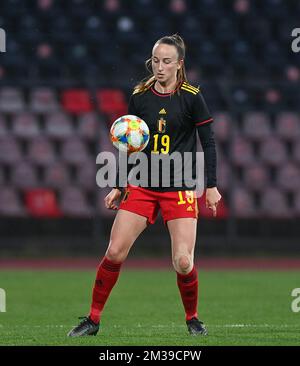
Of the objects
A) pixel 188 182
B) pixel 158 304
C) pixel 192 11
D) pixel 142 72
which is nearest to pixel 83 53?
pixel 142 72

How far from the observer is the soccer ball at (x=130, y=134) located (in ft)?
21.5

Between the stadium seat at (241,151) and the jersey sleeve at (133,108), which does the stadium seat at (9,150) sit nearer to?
the stadium seat at (241,151)

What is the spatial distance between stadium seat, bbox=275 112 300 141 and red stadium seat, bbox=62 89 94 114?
9.15ft

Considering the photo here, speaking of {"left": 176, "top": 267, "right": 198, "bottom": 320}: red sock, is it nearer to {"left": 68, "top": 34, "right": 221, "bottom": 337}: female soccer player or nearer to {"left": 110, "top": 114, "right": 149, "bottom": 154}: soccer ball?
{"left": 68, "top": 34, "right": 221, "bottom": 337}: female soccer player

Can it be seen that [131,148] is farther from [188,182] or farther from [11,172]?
[11,172]

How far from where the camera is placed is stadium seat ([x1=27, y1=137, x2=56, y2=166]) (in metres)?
14.8

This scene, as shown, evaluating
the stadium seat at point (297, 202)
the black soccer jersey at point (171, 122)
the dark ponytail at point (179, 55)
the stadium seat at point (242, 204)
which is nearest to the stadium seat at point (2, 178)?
the stadium seat at point (242, 204)

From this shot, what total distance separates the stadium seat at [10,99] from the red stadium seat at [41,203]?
1.27 m

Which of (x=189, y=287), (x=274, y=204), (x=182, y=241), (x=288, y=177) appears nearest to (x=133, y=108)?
(x=182, y=241)

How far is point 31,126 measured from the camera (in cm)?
1498

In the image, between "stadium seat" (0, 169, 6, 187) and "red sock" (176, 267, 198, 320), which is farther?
"stadium seat" (0, 169, 6, 187)

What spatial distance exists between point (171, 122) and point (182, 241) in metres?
0.77

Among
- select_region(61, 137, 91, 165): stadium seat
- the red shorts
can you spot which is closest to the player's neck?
the red shorts

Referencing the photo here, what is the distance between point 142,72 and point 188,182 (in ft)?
29.0
